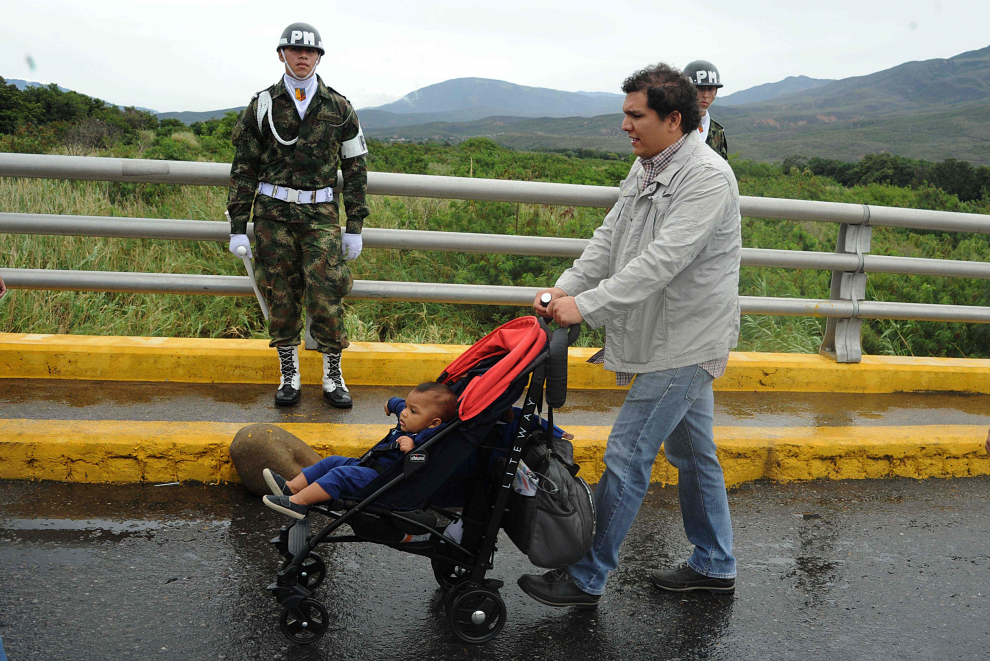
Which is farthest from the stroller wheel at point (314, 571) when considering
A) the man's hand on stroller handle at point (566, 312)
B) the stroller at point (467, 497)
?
the man's hand on stroller handle at point (566, 312)

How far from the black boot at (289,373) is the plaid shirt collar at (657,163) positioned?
2596mm

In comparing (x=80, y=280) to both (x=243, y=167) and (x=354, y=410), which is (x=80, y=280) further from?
(x=354, y=410)

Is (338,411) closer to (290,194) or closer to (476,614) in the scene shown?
(290,194)

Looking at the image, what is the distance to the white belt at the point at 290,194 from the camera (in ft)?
15.3

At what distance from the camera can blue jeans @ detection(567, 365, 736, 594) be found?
3.10 m

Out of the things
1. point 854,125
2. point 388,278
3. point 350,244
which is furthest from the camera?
point 854,125

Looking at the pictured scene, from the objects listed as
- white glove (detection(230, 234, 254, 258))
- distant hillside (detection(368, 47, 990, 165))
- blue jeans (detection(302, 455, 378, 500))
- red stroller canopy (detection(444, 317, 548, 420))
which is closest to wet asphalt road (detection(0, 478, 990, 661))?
blue jeans (detection(302, 455, 378, 500))

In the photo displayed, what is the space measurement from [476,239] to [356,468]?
2.40 meters

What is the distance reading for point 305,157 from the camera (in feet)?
15.3

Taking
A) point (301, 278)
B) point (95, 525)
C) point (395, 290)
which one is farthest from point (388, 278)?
point (95, 525)

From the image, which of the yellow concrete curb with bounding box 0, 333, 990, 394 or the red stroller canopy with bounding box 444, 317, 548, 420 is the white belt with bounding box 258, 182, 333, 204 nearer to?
the yellow concrete curb with bounding box 0, 333, 990, 394

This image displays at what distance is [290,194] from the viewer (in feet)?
15.3

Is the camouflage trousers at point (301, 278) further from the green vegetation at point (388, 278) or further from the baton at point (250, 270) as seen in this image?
the green vegetation at point (388, 278)

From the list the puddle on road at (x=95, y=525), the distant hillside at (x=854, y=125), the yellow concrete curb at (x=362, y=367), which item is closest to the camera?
the puddle on road at (x=95, y=525)
